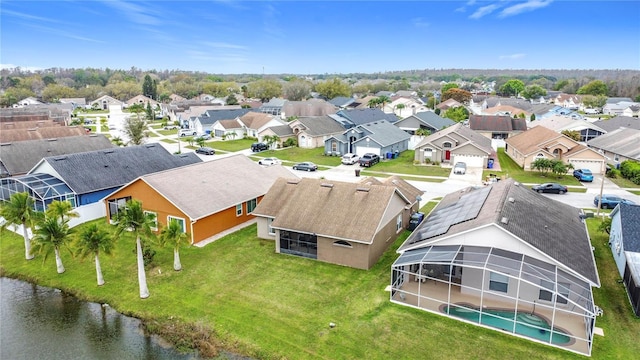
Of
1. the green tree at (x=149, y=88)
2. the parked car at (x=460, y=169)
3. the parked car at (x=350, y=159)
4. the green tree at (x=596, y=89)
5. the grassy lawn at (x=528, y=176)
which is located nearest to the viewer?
the grassy lawn at (x=528, y=176)

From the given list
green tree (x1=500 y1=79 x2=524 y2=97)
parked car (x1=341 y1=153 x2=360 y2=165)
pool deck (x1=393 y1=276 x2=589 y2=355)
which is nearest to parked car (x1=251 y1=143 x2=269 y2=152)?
parked car (x1=341 y1=153 x2=360 y2=165)

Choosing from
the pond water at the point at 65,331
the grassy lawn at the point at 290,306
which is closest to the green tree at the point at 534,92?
the grassy lawn at the point at 290,306

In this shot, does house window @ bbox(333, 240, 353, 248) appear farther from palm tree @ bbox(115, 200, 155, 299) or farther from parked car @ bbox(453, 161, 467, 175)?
parked car @ bbox(453, 161, 467, 175)

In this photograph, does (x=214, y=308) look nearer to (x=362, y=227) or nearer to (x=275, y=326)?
(x=275, y=326)

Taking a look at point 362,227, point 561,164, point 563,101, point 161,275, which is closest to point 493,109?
point 563,101

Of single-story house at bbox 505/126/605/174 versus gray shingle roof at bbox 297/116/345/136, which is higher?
gray shingle roof at bbox 297/116/345/136

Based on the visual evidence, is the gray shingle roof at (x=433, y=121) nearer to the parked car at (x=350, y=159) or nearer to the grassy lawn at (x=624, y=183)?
the parked car at (x=350, y=159)

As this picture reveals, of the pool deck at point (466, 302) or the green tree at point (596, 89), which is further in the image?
the green tree at point (596, 89)
